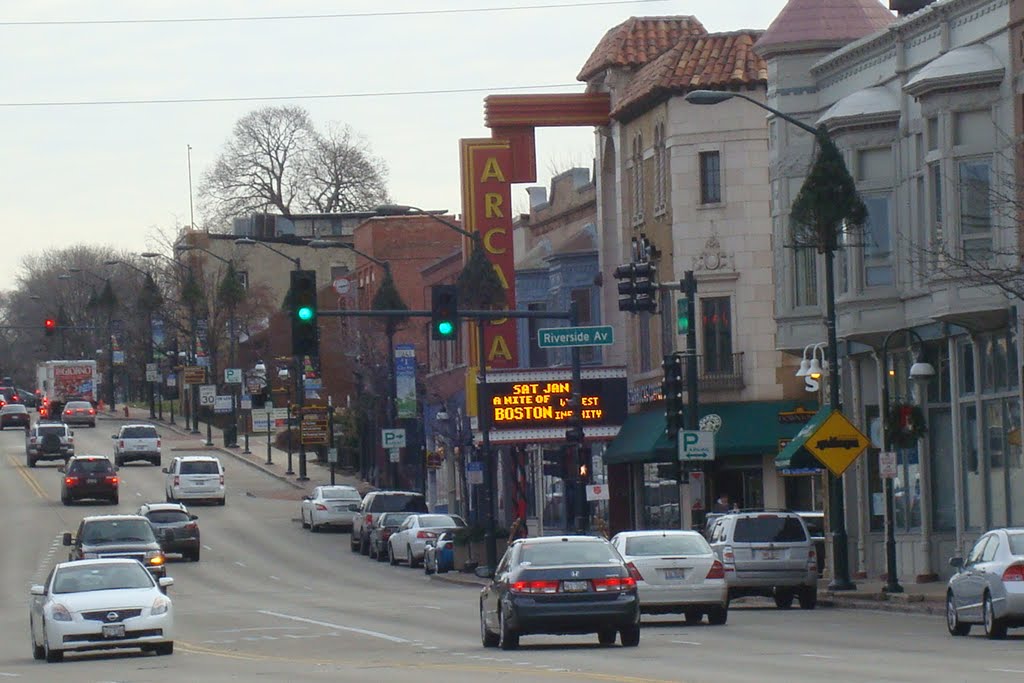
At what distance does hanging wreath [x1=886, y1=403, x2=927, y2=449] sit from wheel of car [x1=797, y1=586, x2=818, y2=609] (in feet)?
10.9

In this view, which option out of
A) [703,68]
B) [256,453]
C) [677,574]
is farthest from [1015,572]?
[256,453]

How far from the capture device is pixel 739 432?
51.6 metres

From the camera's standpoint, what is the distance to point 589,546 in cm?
2536

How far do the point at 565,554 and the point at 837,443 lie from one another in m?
→ 12.2

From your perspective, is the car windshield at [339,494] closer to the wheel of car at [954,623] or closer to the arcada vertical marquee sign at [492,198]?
the arcada vertical marquee sign at [492,198]

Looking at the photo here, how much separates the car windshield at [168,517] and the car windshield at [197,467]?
16.7 meters

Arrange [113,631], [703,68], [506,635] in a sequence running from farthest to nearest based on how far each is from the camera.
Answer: [703,68]
[113,631]
[506,635]

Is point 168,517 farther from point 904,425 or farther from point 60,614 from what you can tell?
point 60,614

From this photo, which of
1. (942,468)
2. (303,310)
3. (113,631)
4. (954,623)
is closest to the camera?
(954,623)

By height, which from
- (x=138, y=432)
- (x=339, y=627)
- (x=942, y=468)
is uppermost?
(x=138, y=432)

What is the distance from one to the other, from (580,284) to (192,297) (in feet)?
173

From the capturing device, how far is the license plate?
86.6 ft

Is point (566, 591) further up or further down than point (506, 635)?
further up

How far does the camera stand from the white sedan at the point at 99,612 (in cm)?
2645
